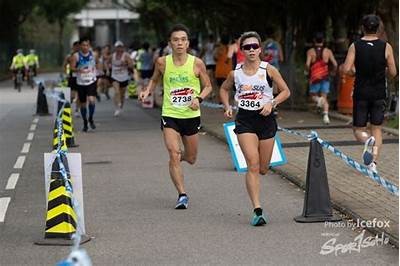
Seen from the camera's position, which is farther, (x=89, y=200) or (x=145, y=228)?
(x=89, y=200)

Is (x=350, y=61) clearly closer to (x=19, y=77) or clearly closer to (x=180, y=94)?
(x=180, y=94)

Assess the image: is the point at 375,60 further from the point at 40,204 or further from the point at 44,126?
the point at 44,126

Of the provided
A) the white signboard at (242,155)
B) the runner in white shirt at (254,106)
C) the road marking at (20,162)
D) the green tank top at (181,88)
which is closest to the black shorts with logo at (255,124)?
the runner in white shirt at (254,106)

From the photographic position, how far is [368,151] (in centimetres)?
1043

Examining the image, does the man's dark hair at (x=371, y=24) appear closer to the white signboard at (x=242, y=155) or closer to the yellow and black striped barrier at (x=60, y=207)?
the white signboard at (x=242, y=155)

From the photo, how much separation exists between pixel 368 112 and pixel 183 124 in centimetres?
269

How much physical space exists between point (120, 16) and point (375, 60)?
8623cm

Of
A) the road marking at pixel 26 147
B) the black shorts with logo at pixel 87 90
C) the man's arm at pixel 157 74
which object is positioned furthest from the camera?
the black shorts with logo at pixel 87 90

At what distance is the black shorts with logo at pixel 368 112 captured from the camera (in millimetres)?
10508

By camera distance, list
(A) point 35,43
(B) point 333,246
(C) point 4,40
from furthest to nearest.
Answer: (A) point 35,43 → (C) point 4,40 → (B) point 333,246

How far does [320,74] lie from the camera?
56.4ft

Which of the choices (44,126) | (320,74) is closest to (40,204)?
(320,74)

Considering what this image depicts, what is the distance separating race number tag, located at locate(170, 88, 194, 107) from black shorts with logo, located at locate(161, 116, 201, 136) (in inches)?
6.0

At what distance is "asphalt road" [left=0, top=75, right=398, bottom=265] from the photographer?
6.93 metres
